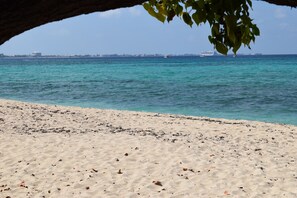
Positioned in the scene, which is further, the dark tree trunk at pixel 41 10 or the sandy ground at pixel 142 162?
the sandy ground at pixel 142 162

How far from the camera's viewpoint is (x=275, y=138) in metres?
16.7

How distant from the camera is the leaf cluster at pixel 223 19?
87.4 inches

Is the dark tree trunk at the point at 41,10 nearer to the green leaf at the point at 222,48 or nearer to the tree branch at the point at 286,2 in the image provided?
the tree branch at the point at 286,2

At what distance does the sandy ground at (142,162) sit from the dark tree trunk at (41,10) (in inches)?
287

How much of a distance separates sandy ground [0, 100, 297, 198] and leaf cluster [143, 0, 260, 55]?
722 cm

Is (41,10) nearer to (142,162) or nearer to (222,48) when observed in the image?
(222,48)

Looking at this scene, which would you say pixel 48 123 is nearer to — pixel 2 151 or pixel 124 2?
pixel 2 151

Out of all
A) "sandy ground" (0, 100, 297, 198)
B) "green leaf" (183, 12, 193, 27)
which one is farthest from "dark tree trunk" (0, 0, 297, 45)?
"sandy ground" (0, 100, 297, 198)

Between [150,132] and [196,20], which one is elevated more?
[196,20]

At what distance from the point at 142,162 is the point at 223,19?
9.50 metres

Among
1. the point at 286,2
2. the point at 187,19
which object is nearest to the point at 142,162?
the point at 187,19

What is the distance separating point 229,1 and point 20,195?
327 inches

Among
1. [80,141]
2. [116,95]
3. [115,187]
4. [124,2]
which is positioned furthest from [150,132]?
[116,95]

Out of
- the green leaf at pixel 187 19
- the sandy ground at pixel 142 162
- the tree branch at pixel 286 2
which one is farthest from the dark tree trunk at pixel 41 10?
the sandy ground at pixel 142 162
